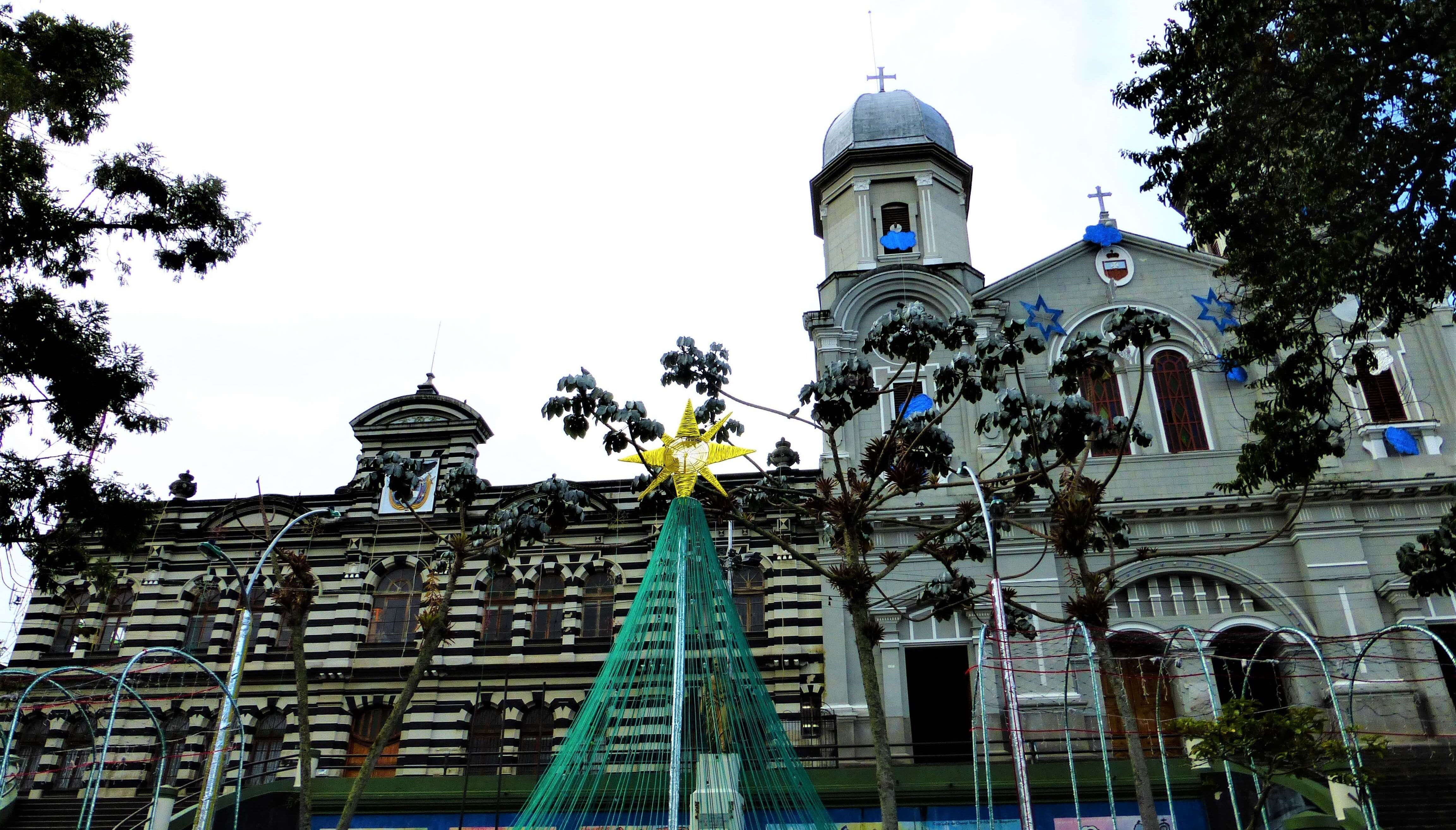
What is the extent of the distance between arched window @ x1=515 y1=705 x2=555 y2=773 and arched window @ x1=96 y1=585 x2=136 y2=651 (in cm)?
1120

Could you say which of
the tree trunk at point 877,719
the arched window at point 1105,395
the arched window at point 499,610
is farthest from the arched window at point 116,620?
the arched window at point 1105,395

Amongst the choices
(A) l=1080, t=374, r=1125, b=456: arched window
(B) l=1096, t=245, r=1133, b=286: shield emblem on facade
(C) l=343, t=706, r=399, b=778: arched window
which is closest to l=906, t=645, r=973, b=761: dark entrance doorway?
(A) l=1080, t=374, r=1125, b=456: arched window

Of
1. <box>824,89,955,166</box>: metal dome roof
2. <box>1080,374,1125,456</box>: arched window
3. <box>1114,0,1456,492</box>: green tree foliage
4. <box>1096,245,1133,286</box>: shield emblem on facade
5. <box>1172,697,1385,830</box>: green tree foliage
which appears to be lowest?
<box>1172,697,1385,830</box>: green tree foliage

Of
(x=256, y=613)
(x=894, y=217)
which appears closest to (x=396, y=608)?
(x=256, y=613)

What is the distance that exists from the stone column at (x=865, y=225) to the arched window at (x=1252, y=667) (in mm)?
12294

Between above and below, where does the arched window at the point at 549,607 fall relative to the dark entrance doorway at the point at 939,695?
above

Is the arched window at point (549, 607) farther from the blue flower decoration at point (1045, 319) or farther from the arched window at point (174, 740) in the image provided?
the blue flower decoration at point (1045, 319)

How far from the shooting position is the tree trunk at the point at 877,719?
44.9 feet

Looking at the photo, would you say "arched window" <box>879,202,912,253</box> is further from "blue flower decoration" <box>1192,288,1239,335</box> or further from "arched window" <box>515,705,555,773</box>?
"arched window" <box>515,705,555,773</box>

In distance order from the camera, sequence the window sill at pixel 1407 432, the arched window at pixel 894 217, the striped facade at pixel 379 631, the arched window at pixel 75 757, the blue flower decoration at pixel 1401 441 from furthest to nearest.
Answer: the arched window at pixel 894 217 → the arched window at pixel 75 757 → the striped facade at pixel 379 631 → the window sill at pixel 1407 432 → the blue flower decoration at pixel 1401 441

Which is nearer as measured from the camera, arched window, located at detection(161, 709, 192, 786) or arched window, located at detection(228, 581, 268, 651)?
arched window, located at detection(161, 709, 192, 786)

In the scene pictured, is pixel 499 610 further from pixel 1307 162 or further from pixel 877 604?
pixel 1307 162

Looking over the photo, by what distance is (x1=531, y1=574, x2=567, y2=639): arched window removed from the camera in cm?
2495

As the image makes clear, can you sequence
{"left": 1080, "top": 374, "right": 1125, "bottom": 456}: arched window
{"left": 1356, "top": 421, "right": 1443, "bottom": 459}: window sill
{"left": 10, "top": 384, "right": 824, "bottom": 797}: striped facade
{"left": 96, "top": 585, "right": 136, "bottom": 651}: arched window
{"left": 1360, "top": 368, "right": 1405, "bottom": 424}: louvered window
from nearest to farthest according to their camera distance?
1. {"left": 1356, "top": 421, "right": 1443, "bottom": 459}: window sill
2. {"left": 1360, "top": 368, "right": 1405, "bottom": 424}: louvered window
3. {"left": 10, "top": 384, "right": 824, "bottom": 797}: striped facade
4. {"left": 1080, "top": 374, "right": 1125, "bottom": 456}: arched window
5. {"left": 96, "top": 585, "right": 136, "bottom": 651}: arched window
